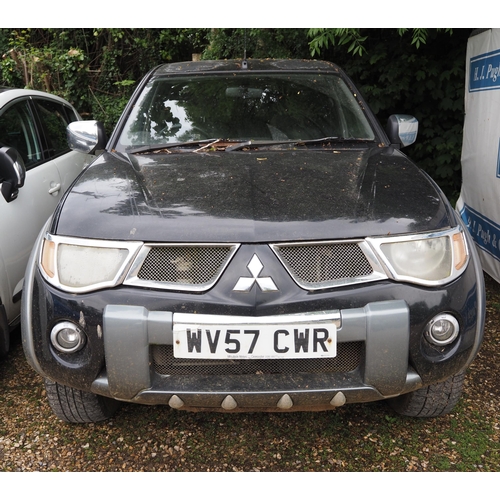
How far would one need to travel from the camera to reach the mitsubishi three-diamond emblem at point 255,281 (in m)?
1.96

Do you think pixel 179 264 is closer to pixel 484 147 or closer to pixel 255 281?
pixel 255 281

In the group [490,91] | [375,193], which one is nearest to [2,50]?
[490,91]

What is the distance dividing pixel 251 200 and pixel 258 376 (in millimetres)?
696

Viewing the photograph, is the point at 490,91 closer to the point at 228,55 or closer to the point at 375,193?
the point at 375,193

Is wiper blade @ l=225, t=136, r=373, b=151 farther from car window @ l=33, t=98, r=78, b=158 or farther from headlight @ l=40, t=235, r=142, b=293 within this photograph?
car window @ l=33, t=98, r=78, b=158

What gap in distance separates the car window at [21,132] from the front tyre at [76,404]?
181cm

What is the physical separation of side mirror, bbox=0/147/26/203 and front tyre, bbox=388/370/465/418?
2412mm

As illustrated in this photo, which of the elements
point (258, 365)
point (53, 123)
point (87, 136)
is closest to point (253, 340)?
point (258, 365)

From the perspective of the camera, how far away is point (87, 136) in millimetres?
3172

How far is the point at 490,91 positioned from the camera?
4.19m

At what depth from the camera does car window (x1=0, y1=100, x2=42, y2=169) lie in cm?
358

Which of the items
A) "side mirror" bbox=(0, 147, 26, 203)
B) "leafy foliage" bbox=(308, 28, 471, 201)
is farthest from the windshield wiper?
"leafy foliage" bbox=(308, 28, 471, 201)

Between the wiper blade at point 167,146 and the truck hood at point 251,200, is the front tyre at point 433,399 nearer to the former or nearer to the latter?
the truck hood at point 251,200

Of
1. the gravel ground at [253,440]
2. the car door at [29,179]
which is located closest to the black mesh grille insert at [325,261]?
the gravel ground at [253,440]
